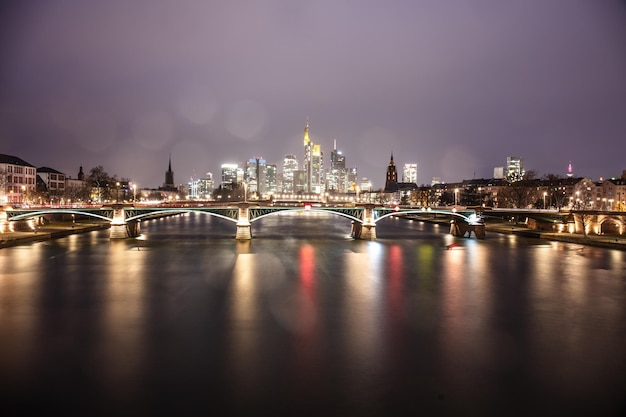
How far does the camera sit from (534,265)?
153 feet

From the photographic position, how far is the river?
15.7 m

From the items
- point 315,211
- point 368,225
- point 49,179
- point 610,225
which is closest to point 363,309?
point 315,211

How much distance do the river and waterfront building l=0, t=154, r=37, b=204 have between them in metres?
66.1

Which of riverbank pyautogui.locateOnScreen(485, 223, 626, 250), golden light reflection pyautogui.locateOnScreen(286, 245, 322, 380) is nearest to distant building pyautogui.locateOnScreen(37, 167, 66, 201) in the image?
golden light reflection pyautogui.locateOnScreen(286, 245, 322, 380)

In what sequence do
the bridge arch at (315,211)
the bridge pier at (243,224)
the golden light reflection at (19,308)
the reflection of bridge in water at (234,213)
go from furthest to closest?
A: the bridge pier at (243,224) < the bridge arch at (315,211) < the reflection of bridge in water at (234,213) < the golden light reflection at (19,308)

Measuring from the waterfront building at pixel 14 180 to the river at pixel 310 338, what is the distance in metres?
66.1

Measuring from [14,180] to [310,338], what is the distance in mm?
113096

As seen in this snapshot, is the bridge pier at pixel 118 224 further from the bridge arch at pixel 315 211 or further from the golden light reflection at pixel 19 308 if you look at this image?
the bridge arch at pixel 315 211

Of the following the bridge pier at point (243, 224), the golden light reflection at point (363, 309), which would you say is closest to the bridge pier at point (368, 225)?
the bridge pier at point (243, 224)

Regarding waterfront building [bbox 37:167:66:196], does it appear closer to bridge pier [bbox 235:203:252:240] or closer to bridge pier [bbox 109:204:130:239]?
bridge pier [bbox 109:204:130:239]

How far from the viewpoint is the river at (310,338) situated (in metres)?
15.7

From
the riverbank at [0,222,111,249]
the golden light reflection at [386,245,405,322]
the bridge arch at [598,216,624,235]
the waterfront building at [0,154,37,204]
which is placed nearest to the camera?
the golden light reflection at [386,245,405,322]

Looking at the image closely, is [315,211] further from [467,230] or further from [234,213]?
[467,230]

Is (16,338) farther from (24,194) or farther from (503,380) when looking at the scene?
(24,194)
